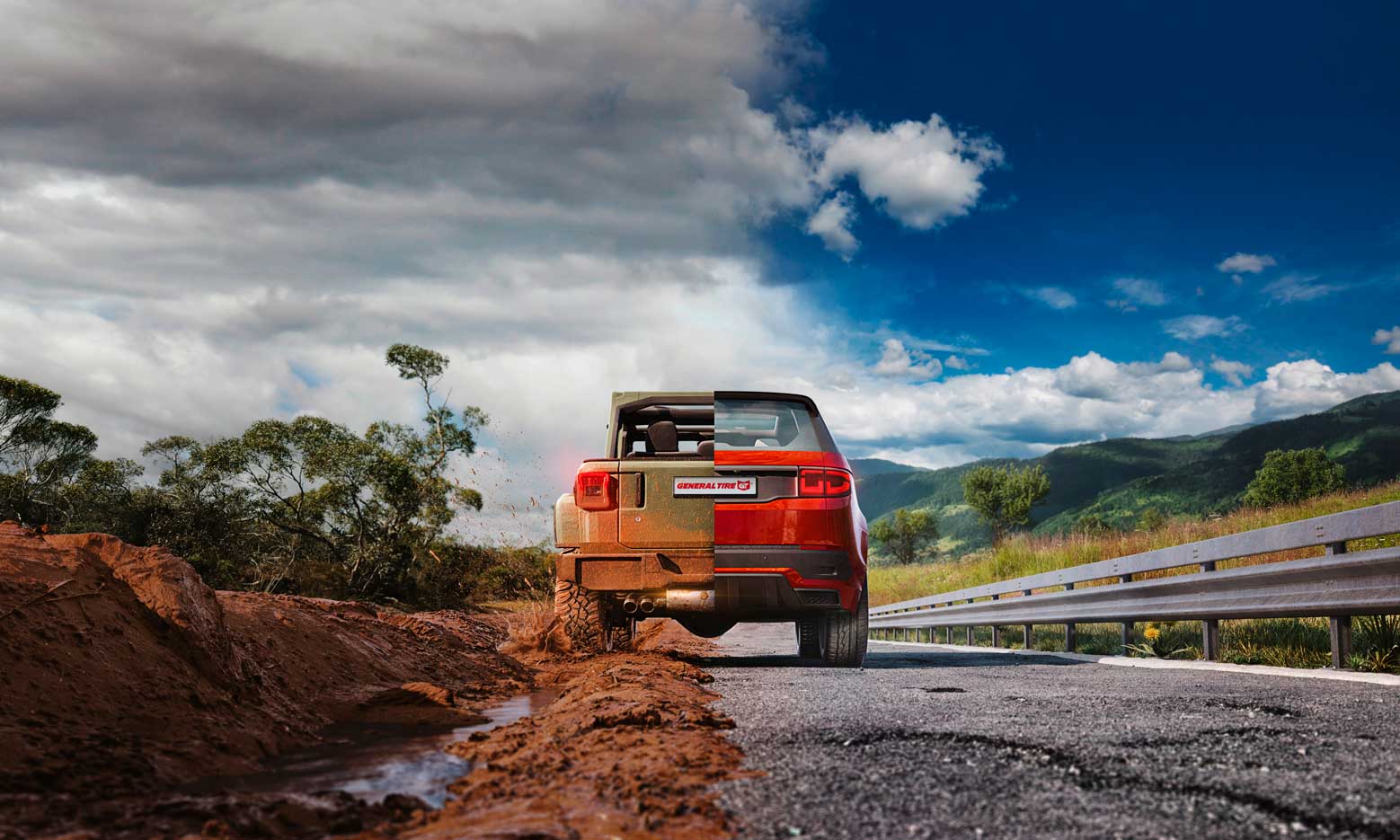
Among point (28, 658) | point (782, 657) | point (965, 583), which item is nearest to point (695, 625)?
point (782, 657)

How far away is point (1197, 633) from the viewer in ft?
28.9

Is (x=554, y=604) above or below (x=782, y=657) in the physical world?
above

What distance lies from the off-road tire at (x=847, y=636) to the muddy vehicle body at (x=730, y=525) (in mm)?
440

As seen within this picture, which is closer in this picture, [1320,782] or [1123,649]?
[1320,782]

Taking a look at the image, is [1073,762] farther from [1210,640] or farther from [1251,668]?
[1210,640]

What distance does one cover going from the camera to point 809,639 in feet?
30.6

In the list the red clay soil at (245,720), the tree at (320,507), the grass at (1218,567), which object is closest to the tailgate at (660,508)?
the red clay soil at (245,720)

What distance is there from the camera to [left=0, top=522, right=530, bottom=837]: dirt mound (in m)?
3.03

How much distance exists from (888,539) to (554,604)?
14682cm

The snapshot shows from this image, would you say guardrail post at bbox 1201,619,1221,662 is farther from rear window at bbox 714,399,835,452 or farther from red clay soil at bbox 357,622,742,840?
Result: red clay soil at bbox 357,622,742,840

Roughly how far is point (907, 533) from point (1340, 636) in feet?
474

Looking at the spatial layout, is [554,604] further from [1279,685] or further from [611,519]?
[1279,685]

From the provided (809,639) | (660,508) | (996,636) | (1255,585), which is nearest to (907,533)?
(996,636)

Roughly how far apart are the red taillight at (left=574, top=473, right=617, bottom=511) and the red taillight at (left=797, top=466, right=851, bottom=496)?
1374 millimetres
